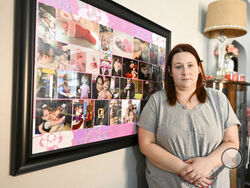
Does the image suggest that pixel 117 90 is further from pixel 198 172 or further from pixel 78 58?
pixel 198 172

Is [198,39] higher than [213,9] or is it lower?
lower

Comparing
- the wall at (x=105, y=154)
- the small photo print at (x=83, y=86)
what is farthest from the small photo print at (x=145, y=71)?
the small photo print at (x=83, y=86)

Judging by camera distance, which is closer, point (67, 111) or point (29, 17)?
point (29, 17)

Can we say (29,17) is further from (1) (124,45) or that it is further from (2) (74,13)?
(1) (124,45)

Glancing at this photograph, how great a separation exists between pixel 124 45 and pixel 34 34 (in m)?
0.58

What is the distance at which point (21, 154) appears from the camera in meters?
0.82

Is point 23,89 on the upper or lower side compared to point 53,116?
upper

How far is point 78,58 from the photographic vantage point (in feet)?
3.36

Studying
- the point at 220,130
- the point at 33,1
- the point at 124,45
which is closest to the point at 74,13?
the point at 33,1

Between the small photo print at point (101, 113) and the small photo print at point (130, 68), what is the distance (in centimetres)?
25

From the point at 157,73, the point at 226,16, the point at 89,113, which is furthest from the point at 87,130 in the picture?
the point at 226,16

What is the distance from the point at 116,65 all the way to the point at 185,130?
0.56 m

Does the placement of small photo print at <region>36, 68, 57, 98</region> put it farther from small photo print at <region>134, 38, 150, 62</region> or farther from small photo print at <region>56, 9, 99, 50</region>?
small photo print at <region>134, 38, 150, 62</region>

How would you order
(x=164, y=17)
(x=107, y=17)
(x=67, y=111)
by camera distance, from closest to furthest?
(x=67, y=111) → (x=107, y=17) → (x=164, y=17)
